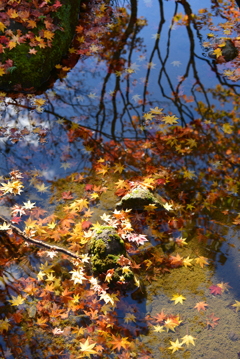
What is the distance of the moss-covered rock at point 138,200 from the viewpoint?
397cm

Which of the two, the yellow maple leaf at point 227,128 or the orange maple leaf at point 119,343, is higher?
the yellow maple leaf at point 227,128

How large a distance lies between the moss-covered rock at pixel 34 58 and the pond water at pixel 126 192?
11.2 inches

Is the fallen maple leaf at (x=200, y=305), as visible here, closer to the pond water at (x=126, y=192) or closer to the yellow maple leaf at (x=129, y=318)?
the pond water at (x=126, y=192)

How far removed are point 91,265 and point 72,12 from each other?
5549 mm

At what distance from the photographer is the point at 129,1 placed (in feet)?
28.2

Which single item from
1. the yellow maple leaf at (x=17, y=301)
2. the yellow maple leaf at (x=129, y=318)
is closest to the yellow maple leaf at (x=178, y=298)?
the yellow maple leaf at (x=129, y=318)

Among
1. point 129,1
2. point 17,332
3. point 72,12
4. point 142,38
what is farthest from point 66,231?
point 129,1

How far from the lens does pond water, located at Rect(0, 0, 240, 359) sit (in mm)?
2949

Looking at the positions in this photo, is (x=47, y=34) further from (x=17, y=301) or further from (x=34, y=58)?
(x=17, y=301)

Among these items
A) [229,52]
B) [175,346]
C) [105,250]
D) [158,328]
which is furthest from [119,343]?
[229,52]

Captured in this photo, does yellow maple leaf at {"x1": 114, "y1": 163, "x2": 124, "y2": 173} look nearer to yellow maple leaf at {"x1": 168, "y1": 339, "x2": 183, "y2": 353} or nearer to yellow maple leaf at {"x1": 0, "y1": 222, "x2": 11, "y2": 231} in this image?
yellow maple leaf at {"x1": 0, "y1": 222, "x2": 11, "y2": 231}

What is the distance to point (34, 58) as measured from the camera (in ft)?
18.6

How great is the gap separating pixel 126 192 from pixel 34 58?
321 cm

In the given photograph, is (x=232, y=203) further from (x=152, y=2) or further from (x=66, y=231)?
(x=152, y=2)
